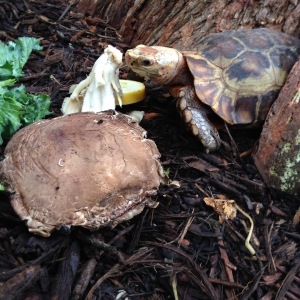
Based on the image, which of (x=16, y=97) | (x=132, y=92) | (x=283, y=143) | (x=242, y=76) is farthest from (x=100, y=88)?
(x=283, y=143)

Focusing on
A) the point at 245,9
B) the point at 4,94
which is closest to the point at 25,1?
the point at 4,94

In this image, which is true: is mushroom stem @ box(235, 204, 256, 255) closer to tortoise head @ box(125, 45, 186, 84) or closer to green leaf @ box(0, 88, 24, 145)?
tortoise head @ box(125, 45, 186, 84)

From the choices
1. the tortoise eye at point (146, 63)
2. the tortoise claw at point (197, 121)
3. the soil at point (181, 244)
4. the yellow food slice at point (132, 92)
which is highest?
the tortoise eye at point (146, 63)

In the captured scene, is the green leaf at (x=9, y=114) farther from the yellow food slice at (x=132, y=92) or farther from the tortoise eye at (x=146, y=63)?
the tortoise eye at (x=146, y=63)

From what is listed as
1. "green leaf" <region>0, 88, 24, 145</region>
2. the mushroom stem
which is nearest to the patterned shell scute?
the mushroom stem

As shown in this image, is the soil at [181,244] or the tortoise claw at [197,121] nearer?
the soil at [181,244]

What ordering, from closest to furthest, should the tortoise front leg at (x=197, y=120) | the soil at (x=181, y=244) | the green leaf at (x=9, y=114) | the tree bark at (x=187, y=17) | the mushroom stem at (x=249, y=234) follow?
1. the soil at (x=181, y=244)
2. the mushroom stem at (x=249, y=234)
3. the green leaf at (x=9, y=114)
4. the tortoise front leg at (x=197, y=120)
5. the tree bark at (x=187, y=17)

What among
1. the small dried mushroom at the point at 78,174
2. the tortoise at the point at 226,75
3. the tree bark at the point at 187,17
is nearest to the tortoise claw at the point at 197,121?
the tortoise at the point at 226,75

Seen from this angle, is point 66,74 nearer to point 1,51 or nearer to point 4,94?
point 1,51
